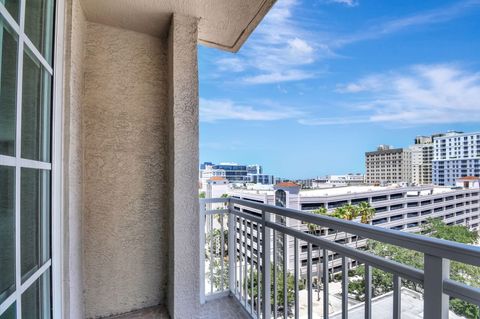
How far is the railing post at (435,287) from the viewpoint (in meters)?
0.81

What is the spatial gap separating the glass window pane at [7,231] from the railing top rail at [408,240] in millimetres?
1249

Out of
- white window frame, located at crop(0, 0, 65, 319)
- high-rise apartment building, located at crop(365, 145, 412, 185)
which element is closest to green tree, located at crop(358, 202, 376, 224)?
high-rise apartment building, located at crop(365, 145, 412, 185)

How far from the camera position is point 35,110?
109 cm

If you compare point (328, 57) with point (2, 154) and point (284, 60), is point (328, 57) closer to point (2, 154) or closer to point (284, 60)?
point (284, 60)

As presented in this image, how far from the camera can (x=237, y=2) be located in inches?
74.5

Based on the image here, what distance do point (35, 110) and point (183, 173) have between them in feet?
3.42

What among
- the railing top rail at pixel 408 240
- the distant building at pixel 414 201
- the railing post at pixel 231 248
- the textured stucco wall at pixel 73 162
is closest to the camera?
the railing top rail at pixel 408 240

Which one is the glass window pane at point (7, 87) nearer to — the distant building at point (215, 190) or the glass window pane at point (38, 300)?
the glass window pane at point (38, 300)

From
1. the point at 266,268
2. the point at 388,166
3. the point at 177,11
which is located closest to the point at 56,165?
the point at 177,11

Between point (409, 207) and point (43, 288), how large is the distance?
933cm

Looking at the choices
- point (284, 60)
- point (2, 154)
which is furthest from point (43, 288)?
point (284, 60)

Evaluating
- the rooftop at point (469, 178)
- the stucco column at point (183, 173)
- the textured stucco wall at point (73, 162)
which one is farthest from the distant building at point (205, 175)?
the rooftop at point (469, 178)

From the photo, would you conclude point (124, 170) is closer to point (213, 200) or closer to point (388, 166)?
point (213, 200)

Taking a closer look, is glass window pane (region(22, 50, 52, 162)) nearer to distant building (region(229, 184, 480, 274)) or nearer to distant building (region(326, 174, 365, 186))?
distant building (region(229, 184, 480, 274))
